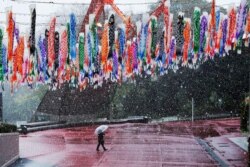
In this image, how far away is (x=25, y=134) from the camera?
1218 inches

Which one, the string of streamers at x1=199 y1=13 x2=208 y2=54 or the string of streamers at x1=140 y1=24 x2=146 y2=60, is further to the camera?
the string of streamers at x1=140 y1=24 x2=146 y2=60

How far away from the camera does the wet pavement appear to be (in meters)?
17.7

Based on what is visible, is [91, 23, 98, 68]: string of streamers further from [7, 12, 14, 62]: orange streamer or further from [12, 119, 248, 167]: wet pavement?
[12, 119, 248, 167]: wet pavement

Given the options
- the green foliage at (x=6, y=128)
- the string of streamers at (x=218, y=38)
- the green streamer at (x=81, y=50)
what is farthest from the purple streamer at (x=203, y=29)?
the green foliage at (x=6, y=128)

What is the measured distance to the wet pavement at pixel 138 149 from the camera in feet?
58.1

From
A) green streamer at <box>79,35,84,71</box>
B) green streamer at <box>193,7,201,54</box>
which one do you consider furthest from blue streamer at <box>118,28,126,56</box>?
green streamer at <box>193,7,201,54</box>

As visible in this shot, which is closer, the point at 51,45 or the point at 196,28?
the point at 196,28

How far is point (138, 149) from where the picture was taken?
22.1 meters

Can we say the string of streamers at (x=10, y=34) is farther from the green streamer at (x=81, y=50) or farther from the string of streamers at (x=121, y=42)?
the string of streamers at (x=121, y=42)

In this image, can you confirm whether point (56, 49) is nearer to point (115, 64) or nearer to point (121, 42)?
point (121, 42)

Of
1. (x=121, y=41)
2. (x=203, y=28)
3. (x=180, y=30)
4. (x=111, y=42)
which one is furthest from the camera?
(x=121, y=41)

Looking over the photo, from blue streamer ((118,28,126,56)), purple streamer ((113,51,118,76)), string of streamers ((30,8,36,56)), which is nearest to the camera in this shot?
string of streamers ((30,8,36,56))

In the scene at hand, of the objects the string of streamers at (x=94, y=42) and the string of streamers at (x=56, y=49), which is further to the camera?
the string of streamers at (x=56, y=49)

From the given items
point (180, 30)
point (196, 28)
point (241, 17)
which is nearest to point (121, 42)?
point (180, 30)
